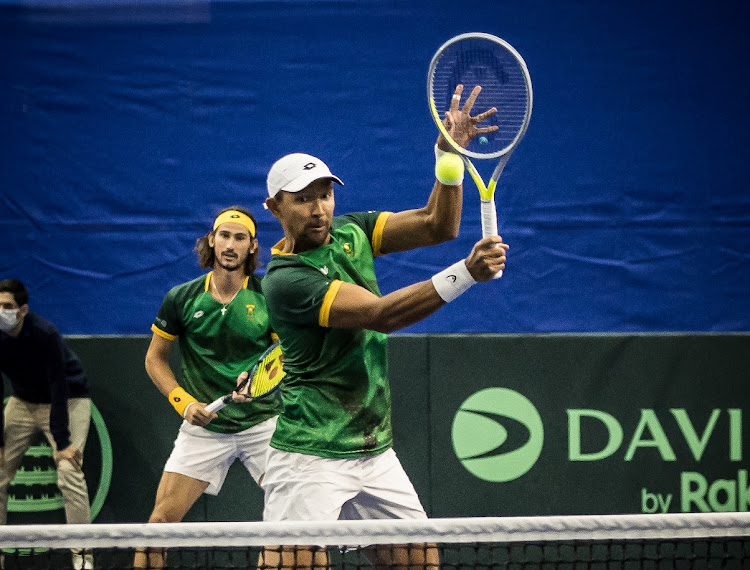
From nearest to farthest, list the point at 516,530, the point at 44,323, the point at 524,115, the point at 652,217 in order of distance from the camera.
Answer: the point at 516,530 < the point at 524,115 < the point at 44,323 < the point at 652,217

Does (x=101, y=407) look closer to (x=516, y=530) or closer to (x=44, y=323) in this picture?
(x=44, y=323)

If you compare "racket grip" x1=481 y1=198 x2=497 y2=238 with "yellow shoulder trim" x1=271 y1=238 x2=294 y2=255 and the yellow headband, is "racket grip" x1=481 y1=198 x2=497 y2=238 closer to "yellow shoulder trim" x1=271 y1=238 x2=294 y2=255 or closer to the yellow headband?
"yellow shoulder trim" x1=271 y1=238 x2=294 y2=255

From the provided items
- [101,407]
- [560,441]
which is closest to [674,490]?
[560,441]

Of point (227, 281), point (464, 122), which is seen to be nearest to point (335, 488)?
point (464, 122)

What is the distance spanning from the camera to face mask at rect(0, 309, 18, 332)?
5.29 metres

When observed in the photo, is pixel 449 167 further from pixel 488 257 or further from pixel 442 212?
pixel 488 257

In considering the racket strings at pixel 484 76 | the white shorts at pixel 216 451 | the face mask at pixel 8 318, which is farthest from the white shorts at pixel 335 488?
the face mask at pixel 8 318

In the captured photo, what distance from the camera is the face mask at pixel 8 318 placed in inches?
208

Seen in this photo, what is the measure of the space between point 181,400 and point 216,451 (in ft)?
0.96

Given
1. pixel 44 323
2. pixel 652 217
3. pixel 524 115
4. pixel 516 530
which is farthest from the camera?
pixel 652 217

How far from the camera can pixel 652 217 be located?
5793mm

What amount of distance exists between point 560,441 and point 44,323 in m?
2.75

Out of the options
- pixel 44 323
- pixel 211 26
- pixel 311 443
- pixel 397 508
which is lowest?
pixel 397 508

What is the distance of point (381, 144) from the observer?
5.84m
